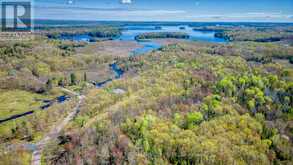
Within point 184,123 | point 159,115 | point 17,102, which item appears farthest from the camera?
point 17,102

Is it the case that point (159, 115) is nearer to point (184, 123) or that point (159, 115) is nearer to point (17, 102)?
point (184, 123)

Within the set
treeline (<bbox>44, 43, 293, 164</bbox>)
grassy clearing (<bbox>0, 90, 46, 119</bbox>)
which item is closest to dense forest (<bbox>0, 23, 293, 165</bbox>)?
treeline (<bbox>44, 43, 293, 164</bbox>)

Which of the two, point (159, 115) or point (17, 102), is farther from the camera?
point (17, 102)

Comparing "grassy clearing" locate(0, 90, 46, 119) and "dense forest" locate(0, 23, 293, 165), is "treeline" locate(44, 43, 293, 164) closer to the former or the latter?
"dense forest" locate(0, 23, 293, 165)

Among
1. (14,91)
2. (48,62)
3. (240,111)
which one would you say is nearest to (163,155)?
(240,111)

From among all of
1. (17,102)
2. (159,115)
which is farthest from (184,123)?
(17,102)

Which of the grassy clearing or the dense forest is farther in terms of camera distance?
the grassy clearing

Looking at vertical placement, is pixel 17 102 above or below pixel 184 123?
below

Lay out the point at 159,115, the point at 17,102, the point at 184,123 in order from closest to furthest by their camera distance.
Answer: the point at 184,123, the point at 159,115, the point at 17,102

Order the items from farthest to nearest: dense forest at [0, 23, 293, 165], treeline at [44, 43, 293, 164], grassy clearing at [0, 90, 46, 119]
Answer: grassy clearing at [0, 90, 46, 119] < dense forest at [0, 23, 293, 165] < treeline at [44, 43, 293, 164]
